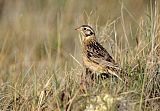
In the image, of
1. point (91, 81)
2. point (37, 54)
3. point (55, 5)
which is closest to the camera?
point (91, 81)

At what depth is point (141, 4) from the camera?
13.2 metres

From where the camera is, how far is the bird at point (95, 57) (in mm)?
7043

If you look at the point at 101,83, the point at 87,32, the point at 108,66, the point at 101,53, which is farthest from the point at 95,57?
the point at 101,83

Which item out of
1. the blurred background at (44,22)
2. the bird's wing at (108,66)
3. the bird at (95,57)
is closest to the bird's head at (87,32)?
the bird at (95,57)

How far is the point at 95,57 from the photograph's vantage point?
7383 mm

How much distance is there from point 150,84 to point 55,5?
6571 millimetres

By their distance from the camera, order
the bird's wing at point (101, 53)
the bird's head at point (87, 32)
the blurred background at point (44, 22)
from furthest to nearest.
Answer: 1. the blurred background at point (44, 22)
2. the bird's head at point (87, 32)
3. the bird's wing at point (101, 53)

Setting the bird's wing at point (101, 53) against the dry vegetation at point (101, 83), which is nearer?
the dry vegetation at point (101, 83)

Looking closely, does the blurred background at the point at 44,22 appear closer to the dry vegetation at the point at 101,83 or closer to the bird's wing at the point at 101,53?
the dry vegetation at the point at 101,83

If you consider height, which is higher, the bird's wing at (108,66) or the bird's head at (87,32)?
the bird's head at (87,32)

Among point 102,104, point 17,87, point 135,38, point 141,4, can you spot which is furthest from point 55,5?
point 102,104

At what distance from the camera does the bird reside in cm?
704

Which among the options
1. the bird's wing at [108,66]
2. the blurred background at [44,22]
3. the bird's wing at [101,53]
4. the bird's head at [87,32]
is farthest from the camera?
the blurred background at [44,22]

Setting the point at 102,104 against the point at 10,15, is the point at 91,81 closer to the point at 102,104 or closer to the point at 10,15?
the point at 102,104
